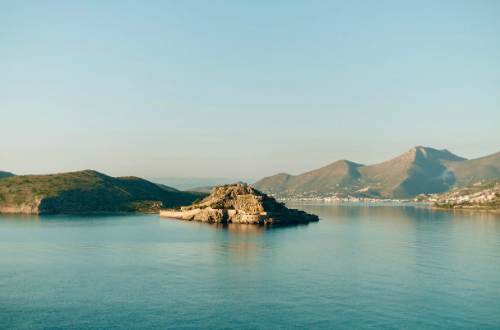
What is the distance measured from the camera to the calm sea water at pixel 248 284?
72938 millimetres

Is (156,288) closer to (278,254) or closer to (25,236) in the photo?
(278,254)

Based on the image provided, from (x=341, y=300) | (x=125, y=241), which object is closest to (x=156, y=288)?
(x=341, y=300)

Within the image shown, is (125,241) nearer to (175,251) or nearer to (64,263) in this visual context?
(175,251)

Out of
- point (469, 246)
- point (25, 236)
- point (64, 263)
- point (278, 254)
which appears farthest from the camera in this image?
point (25, 236)

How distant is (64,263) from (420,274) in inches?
3199

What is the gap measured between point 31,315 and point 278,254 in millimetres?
73189

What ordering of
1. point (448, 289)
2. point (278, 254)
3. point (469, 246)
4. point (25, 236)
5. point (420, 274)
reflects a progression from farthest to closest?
point (25, 236) → point (469, 246) → point (278, 254) → point (420, 274) → point (448, 289)

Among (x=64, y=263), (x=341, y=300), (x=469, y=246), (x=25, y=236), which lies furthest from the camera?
(x=25, y=236)

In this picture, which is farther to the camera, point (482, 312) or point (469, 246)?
point (469, 246)

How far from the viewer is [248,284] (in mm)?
96500

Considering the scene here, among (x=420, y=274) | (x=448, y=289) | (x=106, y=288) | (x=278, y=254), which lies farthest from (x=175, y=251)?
(x=448, y=289)

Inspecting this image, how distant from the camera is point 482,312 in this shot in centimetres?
7700

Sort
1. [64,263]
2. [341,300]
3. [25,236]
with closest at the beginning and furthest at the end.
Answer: [341,300] < [64,263] < [25,236]

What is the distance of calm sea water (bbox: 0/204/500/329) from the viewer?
239 ft
